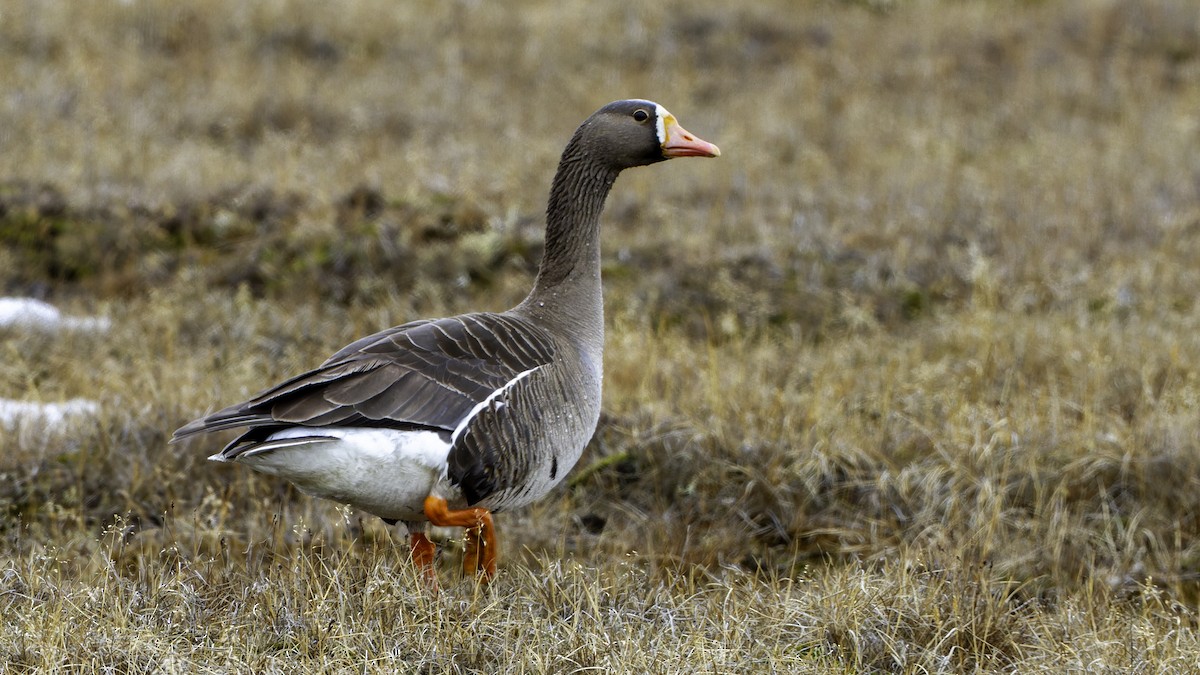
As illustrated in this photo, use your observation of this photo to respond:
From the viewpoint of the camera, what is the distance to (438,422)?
15.5 ft

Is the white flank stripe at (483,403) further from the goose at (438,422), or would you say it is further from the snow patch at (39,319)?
the snow patch at (39,319)

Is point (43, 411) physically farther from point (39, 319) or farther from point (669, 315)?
point (669, 315)

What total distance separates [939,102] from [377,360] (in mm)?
12197

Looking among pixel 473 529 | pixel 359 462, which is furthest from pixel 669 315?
pixel 359 462

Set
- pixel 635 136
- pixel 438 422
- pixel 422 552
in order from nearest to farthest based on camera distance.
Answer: pixel 438 422 → pixel 422 552 → pixel 635 136

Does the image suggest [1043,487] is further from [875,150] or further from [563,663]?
[875,150]

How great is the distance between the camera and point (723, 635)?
4.46 metres

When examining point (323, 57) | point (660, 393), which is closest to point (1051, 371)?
point (660, 393)

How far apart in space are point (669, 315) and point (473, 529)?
15.3 feet

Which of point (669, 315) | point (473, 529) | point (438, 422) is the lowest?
point (669, 315)

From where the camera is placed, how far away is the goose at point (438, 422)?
461 cm

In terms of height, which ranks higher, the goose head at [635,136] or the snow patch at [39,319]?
the goose head at [635,136]

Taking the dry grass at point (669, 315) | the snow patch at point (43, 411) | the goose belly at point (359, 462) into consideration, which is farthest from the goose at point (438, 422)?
the snow patch at point (43, 411)

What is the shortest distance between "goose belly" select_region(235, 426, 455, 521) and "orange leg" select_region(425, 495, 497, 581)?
10 centimetres
